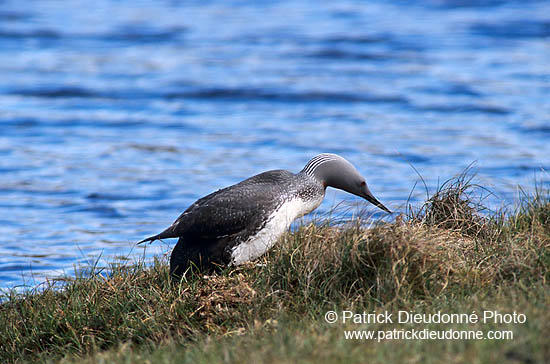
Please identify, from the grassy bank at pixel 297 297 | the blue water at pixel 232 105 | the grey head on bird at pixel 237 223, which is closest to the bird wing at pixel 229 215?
the grey head on bird at pixel 237 223

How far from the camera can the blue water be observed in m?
10.7

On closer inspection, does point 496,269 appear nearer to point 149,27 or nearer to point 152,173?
point 152,173

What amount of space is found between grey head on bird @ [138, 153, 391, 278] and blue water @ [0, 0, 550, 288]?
1.26 m

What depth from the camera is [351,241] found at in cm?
568

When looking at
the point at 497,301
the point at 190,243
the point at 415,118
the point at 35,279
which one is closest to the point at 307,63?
the point at 415,118

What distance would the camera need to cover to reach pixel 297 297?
5.64m

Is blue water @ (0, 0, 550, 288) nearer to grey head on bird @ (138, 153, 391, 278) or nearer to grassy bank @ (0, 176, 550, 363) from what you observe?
grassy bank @ (0, 176, 550, 363)

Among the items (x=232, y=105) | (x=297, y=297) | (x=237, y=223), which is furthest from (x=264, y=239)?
(x=232, y=105)

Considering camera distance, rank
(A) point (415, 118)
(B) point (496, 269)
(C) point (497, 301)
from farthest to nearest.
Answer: (A) point (415, 118)
(B) point (496, 269)
(C) point (497, 301)

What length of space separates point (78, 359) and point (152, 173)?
710 centimetres

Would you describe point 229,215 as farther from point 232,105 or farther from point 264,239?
point 232,105

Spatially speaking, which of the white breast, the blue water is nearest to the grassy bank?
the white breast

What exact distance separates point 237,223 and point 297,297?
0.84 meters

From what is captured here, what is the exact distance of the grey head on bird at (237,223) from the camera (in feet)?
20.2
